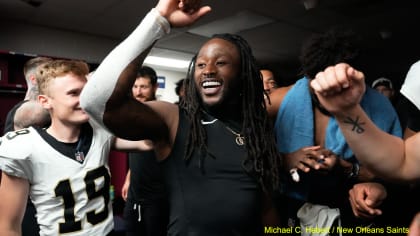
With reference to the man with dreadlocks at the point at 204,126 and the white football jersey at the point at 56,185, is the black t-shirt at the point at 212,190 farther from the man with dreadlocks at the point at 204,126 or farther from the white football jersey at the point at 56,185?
the white football jersey at the point at 56,185

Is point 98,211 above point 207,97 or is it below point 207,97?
below

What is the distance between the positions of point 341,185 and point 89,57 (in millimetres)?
4666

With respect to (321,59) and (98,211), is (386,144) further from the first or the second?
(98,211)

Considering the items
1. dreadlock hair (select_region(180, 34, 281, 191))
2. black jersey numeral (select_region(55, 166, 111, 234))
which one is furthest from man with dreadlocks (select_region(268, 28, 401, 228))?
black jersey numeral (select_region(55, 166, 111, 234))

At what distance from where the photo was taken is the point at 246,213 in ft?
3.42

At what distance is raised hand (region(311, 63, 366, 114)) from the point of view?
0.77 m

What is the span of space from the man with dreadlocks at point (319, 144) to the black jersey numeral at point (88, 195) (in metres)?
0.76

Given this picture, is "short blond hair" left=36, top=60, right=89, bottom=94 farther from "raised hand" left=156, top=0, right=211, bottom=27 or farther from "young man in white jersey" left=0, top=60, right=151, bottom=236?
"raised hand" left=156, top=0, right=211, bottom=27

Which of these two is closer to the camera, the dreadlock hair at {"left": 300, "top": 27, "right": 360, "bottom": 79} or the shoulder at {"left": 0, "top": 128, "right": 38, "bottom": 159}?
the shoulder at {"left": 0, "top": 128, "right": 38, "bottom": 159}

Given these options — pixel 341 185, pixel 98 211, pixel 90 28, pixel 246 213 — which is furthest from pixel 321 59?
pixel 90 28

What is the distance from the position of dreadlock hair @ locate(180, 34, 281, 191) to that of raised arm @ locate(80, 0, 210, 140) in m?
0.19

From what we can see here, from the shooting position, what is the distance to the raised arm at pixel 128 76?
84 cm

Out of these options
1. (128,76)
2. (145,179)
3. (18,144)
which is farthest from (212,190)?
(145,179)

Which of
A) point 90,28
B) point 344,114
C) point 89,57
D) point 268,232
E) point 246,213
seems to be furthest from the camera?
point 89,57
